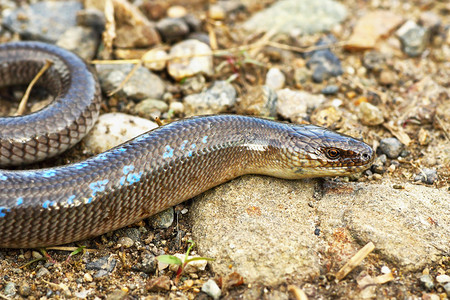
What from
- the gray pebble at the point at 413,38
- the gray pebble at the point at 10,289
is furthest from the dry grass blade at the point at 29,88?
the gray pebble at the point at 413,38

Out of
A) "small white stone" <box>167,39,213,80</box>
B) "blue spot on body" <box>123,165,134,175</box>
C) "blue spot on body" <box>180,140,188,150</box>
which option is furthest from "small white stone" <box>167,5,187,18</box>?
"blue spot on body" <box>123,165,134,175</box>

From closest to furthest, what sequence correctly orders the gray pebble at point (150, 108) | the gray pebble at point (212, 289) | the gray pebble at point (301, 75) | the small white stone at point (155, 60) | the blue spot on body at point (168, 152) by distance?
the gray pebble at point (212, 289) → the blue spot on body at point (168, 152) → the gray pebble at point (150, 108) → the small white stone at point (155, 60) → the gray pebble at point (301, 75)

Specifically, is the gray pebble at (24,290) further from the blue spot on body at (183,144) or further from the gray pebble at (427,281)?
the gray pebble at (427,281)

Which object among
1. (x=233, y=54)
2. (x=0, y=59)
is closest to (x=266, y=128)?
(x=233, y=54)

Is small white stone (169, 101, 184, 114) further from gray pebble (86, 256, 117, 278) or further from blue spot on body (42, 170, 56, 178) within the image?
gray pebble (86, 256, 117, 278)

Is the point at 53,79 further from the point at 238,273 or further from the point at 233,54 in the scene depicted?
the point at 238,273
